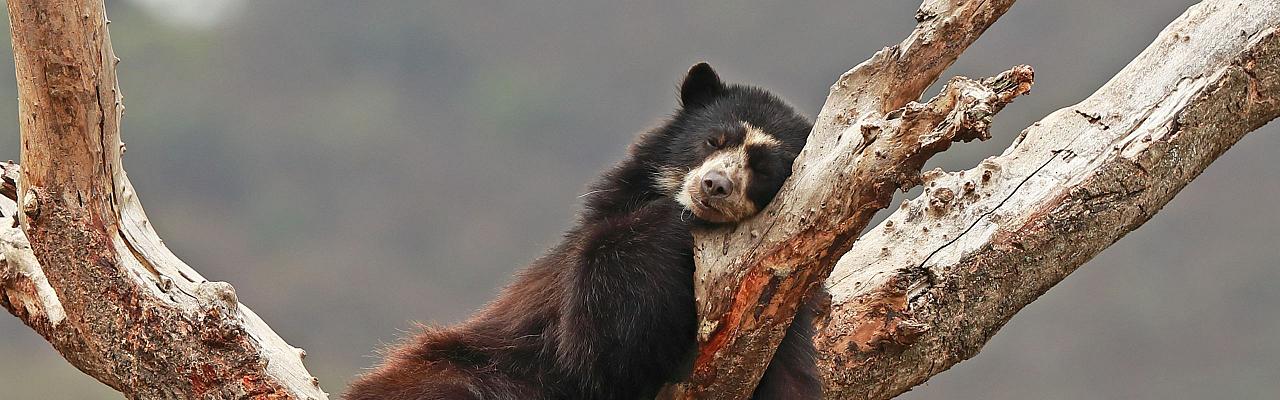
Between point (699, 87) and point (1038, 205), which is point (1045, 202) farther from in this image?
point (699, 87)

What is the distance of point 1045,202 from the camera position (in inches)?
200

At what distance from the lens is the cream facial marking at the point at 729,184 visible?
13.5 ft

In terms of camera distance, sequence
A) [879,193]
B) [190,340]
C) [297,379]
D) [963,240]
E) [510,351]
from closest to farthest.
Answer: [879,193], [190,340], [297,379], [510,351], [963,240]

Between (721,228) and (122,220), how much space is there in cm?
226

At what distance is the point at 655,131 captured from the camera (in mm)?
5398

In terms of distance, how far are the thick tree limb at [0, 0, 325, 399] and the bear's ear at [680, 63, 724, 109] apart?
2271mm

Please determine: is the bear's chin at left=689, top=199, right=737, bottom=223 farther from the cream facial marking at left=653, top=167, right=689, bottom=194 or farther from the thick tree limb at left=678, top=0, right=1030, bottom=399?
the cream facial marking at left=653, top=167, right=689, bottom=194

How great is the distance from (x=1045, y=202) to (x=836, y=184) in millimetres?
1949

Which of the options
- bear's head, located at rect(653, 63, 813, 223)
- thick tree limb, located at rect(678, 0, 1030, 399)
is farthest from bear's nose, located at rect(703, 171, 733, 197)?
thick tree limb, located at rect(678, 0, 1030, 399)

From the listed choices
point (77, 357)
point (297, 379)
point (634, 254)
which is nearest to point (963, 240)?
point (634, 254)

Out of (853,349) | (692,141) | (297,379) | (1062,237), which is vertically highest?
(692,141)

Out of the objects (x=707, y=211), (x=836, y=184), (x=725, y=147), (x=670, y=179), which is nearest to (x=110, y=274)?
(x=707, y=211)

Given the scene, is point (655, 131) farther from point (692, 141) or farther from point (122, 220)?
point (122, 220)

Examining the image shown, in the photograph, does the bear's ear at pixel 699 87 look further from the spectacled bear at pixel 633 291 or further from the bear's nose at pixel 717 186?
the bear's nose at pixel 717 186
